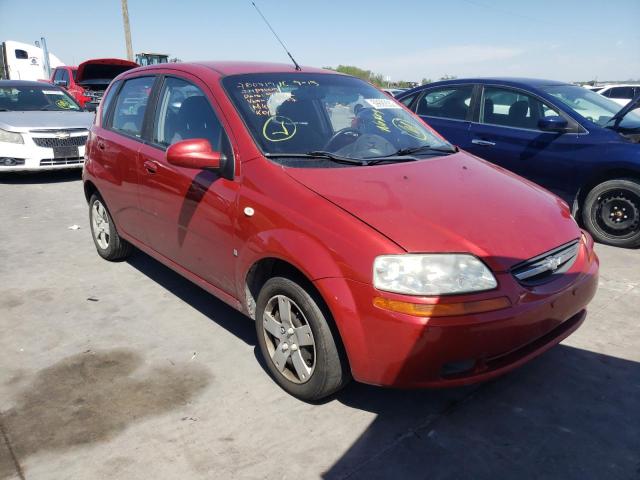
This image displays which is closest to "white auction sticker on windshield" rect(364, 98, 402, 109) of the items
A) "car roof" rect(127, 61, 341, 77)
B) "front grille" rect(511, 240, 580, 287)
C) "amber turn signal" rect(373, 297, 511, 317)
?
"car roof" rect(127, 61, 341, 77)

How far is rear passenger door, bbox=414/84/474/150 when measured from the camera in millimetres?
6199

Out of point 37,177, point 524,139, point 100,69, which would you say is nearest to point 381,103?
point 524,139

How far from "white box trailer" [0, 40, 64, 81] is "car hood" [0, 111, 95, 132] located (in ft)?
56.5

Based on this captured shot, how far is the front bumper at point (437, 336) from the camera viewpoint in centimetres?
225

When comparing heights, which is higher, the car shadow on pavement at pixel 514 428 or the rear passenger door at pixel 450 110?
the rear passenger door at pixel 450 110

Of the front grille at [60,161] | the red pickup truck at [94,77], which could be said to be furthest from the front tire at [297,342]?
the red pickup truck at [94,77]

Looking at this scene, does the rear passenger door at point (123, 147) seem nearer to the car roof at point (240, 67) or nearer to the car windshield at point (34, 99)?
the car roof at point (240, 67)

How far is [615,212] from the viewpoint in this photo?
208 inches

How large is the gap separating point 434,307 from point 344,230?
52 centimetres

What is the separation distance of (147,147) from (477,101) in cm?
397

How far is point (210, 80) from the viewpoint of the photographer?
131 inches

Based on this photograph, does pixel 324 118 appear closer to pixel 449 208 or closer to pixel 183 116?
pixel 183 116

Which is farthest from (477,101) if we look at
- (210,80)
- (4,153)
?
(4,153)

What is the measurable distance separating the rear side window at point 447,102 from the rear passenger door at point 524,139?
23cm
